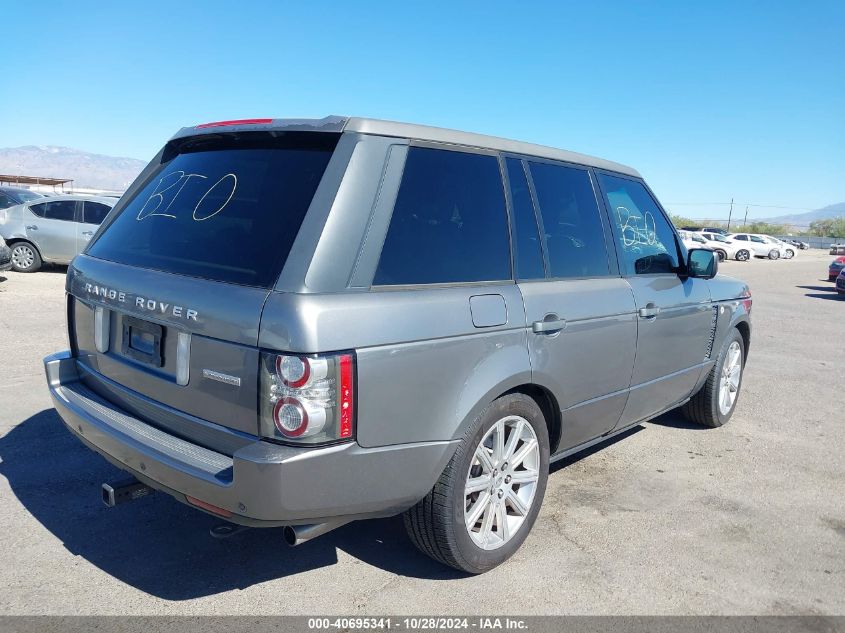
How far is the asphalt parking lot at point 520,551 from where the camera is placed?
9.70 feet

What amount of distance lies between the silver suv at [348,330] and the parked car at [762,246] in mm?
45066

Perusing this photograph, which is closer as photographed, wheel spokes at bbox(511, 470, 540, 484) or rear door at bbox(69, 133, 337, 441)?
→ rear door at bbox(69, 133, 337, 441)

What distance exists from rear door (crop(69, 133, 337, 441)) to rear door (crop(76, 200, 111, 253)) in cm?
1105

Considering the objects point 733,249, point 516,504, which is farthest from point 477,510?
point 733,249

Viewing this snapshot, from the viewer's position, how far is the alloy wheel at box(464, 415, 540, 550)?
10.2 feet

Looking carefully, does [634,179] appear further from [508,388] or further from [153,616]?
[153,616]

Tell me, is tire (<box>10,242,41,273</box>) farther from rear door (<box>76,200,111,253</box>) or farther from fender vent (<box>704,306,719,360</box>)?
fender vent (<box>704,306,719,360</box>)

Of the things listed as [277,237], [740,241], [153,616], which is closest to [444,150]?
[277,237]

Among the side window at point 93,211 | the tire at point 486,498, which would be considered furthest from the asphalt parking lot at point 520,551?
the side window at point 93,211

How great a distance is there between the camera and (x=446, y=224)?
3008 mm

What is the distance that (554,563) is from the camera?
333 centimetres

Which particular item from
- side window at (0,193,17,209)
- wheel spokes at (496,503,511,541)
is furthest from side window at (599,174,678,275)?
side window at (0,193,17,209)

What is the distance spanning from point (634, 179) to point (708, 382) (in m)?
1.85

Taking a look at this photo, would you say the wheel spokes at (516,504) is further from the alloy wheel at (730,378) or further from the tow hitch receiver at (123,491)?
the alloy wheel at (730,378)
